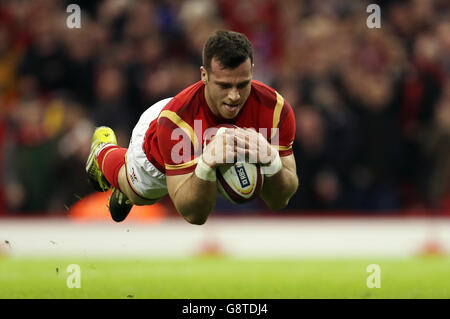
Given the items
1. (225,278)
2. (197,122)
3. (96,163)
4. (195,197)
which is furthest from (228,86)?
(225,278)

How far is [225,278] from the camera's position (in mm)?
8562

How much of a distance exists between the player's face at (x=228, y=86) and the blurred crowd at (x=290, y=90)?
212 inches

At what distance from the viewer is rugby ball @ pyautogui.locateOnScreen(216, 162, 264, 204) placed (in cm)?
582

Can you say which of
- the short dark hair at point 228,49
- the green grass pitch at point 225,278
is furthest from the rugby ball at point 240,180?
the green grass pitch at point 225,278

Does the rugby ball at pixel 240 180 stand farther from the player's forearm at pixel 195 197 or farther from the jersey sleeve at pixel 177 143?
the jersey sleeve at pixel 177 143

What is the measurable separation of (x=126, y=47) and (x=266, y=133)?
6384mm

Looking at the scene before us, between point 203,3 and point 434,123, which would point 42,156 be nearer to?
point 203,3

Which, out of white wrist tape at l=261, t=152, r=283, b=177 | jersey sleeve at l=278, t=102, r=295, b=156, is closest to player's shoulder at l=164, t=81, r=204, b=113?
jersey sleeve at l=278, t=102, r=295, b=156

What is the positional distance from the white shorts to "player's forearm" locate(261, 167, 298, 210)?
114 cm

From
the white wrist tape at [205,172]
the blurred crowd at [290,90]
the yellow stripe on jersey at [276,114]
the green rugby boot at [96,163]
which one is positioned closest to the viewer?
the white wrist tape at [205,172]

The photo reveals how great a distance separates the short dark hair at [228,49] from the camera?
5801 millimetres

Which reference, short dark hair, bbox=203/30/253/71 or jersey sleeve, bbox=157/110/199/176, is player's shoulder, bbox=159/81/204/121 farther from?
short dark hair, bbox=203/30/253/71

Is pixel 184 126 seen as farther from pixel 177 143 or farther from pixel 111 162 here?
pixel 111 162

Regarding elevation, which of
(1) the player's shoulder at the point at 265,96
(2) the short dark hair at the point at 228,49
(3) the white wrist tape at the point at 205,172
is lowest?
(3) the white wrist tape at the point at 205,172
